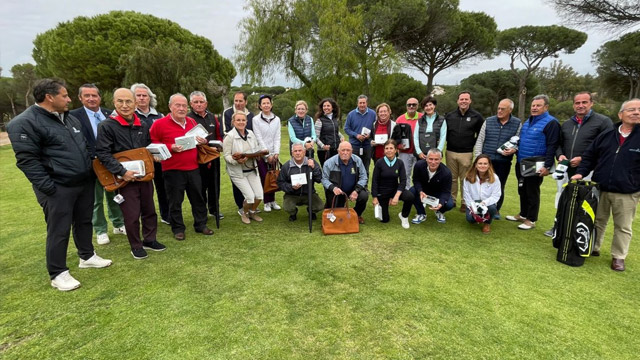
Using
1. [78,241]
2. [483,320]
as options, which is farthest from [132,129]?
[483,320]

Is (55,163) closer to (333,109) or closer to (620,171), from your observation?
(333,109)

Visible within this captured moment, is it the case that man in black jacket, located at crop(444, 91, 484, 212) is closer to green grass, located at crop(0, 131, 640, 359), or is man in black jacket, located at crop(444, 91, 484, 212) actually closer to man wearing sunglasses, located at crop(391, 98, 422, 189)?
man wearing sunglasses, located at crop(391, 98, 422, 189)

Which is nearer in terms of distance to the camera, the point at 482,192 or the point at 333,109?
the point at 482,192

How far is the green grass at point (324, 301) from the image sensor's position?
2.19 meters

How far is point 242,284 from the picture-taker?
3.01 m

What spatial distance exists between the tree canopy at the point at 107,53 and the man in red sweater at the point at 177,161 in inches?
715

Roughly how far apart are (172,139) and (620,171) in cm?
496

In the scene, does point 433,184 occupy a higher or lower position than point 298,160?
lower

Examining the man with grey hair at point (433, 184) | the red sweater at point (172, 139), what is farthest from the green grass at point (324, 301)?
the red sweater at point (172, 139)

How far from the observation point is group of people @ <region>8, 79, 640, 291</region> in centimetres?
285

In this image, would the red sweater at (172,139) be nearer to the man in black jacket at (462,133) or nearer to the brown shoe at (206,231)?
the brown shoe at (206,231)

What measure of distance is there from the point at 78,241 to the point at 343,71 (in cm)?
1652

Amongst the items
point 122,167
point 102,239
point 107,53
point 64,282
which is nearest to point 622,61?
point 122,167

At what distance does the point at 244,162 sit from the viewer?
14.9 ft
